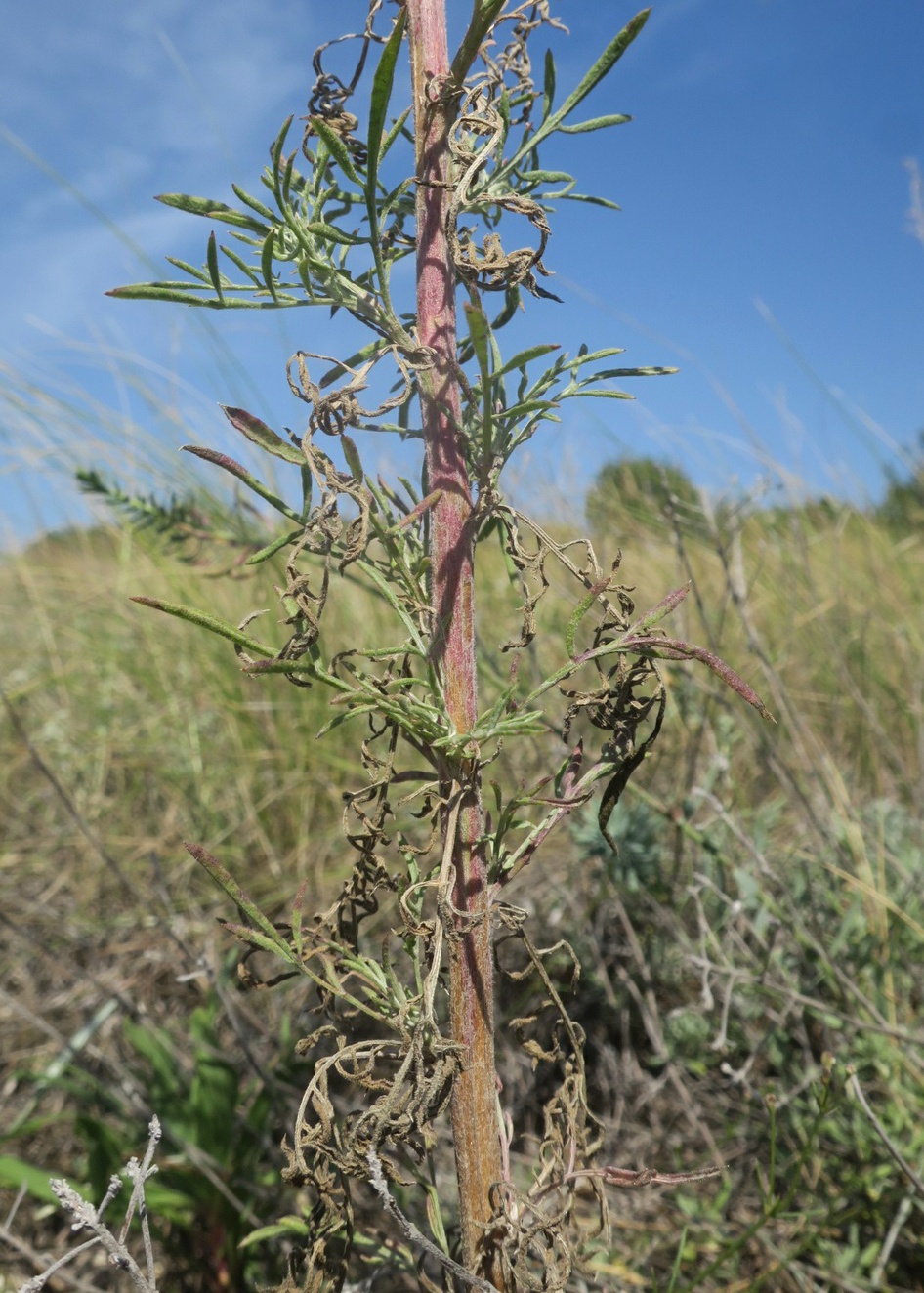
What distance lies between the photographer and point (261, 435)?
65 centimetres

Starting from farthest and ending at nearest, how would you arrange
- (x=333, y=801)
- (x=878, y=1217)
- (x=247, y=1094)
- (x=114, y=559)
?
(x=114, y=559) → (x=333, y=801) → (x=247, y=1094) → (x=878, y=1217)

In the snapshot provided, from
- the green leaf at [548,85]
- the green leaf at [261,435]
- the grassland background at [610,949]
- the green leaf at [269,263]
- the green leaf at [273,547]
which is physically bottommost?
the grassland background at [610,949]

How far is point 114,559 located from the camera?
3.14 m

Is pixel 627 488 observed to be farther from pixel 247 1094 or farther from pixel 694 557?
pixel 247 1094

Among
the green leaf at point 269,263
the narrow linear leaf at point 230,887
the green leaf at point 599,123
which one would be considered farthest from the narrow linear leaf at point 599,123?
the narrow linear leaf at point 230,887

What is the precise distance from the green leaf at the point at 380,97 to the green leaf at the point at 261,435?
0.15 meters

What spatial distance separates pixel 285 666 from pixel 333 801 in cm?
169

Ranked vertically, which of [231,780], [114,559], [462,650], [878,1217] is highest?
[114,559]

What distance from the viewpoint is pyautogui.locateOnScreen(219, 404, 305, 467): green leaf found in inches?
25.3

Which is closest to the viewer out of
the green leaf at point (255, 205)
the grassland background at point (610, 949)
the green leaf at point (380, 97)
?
the green leaf at point (380, 97)

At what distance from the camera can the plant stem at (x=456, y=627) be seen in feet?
2.11

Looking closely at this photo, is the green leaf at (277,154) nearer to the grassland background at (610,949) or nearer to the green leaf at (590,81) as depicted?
the green leaf at (590,81)

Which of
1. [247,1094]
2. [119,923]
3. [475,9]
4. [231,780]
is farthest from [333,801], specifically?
[475,9]

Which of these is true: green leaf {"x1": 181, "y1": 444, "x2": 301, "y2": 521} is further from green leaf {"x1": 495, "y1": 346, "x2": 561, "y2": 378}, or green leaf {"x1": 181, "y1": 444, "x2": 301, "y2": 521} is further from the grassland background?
the grassland background
